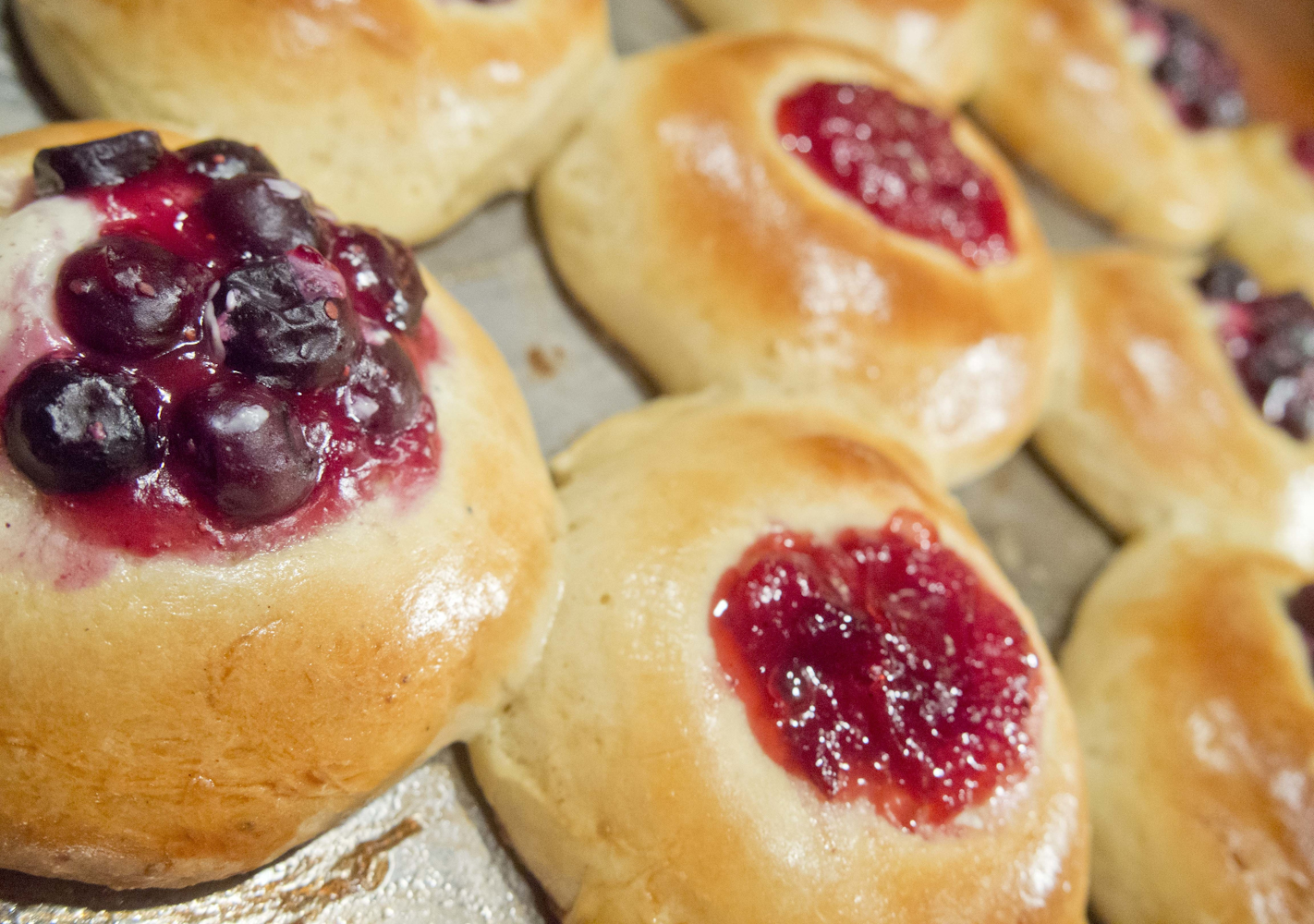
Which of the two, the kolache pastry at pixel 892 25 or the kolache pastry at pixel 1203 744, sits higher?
the kolache pastry at pixel 892 25

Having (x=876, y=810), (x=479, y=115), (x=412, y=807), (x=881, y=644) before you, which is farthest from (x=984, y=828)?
(x=479, y=115)

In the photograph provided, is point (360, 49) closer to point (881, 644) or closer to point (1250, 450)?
point (881, 644)

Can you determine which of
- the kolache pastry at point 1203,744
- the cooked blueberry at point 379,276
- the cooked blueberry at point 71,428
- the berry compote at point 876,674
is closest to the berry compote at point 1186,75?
the kolache pastry at point 1203,744

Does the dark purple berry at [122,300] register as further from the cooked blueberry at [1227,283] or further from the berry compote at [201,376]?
the cooked blueberry at [1227,283]

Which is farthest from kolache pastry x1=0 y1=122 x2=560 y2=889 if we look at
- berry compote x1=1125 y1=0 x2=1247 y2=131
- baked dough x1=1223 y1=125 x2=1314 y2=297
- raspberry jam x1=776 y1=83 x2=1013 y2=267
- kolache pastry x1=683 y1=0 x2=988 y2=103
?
baked dough x1=1223 y1=125 x2=1314 y2=297

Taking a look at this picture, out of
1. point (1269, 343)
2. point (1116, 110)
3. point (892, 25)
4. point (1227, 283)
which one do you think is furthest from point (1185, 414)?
point (892, 25)
